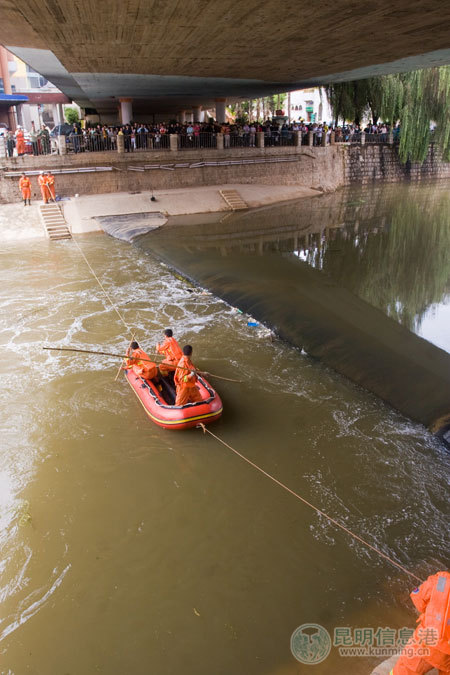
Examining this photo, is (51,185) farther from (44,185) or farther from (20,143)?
(20,143)

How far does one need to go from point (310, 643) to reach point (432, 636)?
1595mm

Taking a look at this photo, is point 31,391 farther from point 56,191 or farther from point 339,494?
point 56,191

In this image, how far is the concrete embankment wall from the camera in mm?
21562

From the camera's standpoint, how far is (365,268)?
15.6 m

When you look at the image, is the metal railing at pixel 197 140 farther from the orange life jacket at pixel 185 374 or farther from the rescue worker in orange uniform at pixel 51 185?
the orange life jacket at pixel 185 374

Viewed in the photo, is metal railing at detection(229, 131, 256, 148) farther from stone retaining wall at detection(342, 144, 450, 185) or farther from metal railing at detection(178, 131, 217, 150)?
stone retaining wall at detection(342, 144, 450, 185)

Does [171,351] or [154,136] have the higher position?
[154,136]

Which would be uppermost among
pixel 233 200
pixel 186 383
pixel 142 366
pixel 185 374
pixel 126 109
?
pixel 126 109

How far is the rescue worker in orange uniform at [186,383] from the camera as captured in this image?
7.37m

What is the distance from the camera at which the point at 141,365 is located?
8.36m

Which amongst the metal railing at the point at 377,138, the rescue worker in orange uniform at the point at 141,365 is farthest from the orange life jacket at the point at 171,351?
the metal railing at the point at 377,138

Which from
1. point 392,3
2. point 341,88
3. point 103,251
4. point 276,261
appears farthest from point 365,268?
point 341,88

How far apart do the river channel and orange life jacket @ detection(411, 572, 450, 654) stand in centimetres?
130

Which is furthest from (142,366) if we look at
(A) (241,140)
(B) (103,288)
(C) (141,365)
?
(A) (241,140)
